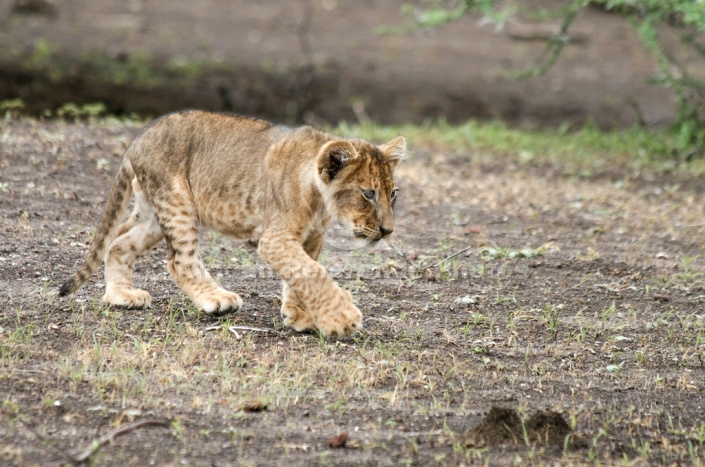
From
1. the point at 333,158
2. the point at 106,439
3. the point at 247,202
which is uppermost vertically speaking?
the point at 333,158

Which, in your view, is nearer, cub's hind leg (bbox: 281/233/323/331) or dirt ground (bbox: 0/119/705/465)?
dirt ground (bbox: 0/119/705/465)

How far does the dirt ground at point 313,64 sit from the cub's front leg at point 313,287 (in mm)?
7427

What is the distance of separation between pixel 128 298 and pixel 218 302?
1.77 feet

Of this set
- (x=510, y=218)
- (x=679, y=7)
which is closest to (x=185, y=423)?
(x=510, y=218)

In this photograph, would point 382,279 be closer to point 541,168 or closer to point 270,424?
point 270,424

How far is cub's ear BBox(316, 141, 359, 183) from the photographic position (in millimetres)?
5523

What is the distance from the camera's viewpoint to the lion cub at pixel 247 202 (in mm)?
5590

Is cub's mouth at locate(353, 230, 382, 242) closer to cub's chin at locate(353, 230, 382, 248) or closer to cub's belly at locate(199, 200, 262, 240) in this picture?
cub's chin at locate(353, 230, 382, 248)

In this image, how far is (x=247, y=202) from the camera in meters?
6.12

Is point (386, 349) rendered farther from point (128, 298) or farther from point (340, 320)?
point (128, 298)

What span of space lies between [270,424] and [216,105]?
29.9 feet

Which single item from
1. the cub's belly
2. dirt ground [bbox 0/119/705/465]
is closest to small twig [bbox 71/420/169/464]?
dirt ground [bbox 0/119/705/465]

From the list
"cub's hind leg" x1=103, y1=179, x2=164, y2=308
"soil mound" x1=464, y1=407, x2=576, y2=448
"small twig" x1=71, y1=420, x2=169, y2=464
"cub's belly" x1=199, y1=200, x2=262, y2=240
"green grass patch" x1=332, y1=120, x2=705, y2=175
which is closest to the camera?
"small twig" x1=71, y1=420, x2=169, y2=464

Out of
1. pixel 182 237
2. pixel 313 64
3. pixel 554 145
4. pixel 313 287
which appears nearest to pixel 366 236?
pixel 313 287
